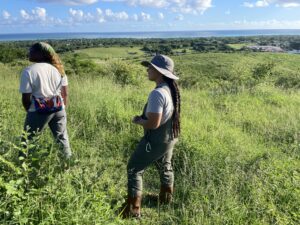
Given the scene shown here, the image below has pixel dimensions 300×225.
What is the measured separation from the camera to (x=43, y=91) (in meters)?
4.34

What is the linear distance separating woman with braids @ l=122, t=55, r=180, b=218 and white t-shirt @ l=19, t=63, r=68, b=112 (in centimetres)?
128

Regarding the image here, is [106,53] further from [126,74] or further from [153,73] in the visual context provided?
[153,73]

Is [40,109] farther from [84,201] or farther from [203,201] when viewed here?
[203,201]

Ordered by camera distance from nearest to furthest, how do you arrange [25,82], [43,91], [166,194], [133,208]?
1. [133,208]
2. [25,82]
3. [43,91]
4. [166,194]

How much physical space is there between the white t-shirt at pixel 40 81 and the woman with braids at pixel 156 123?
4.19ft

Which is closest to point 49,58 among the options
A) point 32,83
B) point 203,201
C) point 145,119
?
→ point 32,83

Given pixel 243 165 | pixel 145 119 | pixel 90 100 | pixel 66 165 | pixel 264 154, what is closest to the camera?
pixel 66 165

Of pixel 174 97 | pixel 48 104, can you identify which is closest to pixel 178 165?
pixel 174 97

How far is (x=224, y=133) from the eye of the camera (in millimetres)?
6453

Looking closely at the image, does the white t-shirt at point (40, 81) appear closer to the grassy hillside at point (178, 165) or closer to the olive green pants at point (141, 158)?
the grassy hillside at point (178, 165)

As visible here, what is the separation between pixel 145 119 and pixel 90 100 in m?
4.61

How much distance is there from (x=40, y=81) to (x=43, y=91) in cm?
13

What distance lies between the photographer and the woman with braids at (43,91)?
4.27 metres

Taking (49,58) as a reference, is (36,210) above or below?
below
